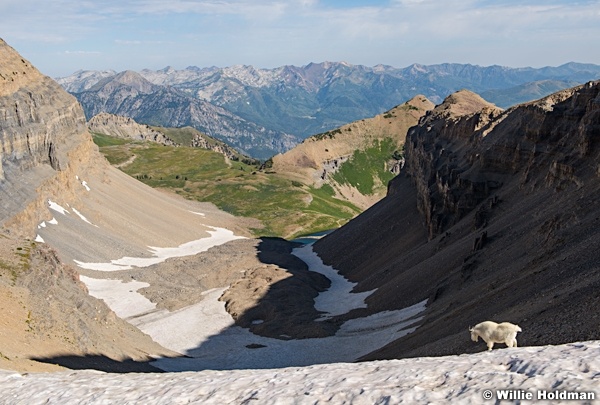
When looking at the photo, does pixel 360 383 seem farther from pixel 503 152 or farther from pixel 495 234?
pixel 503 152

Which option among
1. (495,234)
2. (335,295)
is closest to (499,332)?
(495,234)

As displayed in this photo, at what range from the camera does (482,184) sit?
8931cm

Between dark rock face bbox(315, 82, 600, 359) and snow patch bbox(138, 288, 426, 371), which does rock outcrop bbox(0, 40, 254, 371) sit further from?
dark rock face bbox(315, 82, 600, 359)

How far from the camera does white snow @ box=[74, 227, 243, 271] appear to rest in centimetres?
10175

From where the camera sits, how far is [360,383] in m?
19.8

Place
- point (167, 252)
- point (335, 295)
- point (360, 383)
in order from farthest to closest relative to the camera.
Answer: point (167, 252)
point (335, 295)
point (360, 383)

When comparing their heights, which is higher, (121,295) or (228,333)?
(121,295)

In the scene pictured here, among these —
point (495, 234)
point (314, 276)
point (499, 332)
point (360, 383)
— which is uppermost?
point (360, 383)

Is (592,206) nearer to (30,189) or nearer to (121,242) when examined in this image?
(121,242)

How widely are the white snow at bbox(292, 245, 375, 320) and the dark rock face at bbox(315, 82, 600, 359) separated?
8.35 ft

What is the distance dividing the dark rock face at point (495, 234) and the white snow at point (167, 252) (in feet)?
99.1

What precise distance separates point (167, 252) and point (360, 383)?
4315 inches

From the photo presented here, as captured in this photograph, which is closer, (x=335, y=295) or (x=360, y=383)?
(x=360, y=383)

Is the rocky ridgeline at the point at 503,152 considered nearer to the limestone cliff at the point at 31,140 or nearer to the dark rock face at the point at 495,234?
the dark rock face at the point at 495,234
